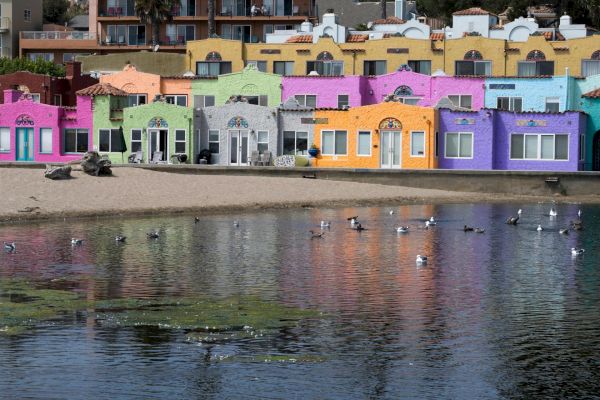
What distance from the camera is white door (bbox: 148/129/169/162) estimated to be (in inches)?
3083

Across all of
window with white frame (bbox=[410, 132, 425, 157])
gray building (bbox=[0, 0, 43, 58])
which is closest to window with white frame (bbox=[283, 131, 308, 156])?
window with white frame (bbox=[410, 132, 425, 157])

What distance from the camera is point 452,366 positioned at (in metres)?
22.9

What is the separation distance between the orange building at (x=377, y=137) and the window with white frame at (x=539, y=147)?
4.99m

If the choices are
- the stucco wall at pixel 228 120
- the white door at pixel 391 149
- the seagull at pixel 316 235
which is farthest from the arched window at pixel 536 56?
the seagull at pixel 316 235

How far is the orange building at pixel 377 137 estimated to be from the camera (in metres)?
75.0

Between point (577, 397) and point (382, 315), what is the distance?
7830 mm

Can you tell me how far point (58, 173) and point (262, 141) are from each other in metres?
21.0

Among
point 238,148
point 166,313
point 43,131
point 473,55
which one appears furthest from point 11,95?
point 166,313

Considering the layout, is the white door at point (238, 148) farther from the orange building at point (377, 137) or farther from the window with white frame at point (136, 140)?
the window with white frame at point (136, 140)

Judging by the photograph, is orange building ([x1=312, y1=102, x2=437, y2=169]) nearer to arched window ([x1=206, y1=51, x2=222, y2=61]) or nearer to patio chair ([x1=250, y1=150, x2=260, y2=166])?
patio chair ([x1=250, y1=150, x2=260, y2=166])

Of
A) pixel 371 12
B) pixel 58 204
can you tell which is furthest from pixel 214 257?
pixel 371 12

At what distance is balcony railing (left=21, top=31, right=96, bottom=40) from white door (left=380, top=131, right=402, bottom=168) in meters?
57.6

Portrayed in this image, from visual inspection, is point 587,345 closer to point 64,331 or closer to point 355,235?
point 64,331

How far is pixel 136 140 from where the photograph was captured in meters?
78.8
